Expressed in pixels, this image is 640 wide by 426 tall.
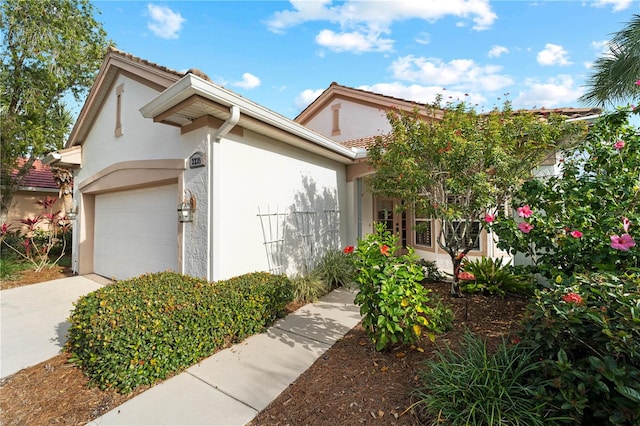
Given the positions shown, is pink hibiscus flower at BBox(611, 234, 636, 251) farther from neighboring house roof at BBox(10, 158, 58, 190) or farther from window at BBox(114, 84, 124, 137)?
neighboring house roof at BBox(10, 158, 58, 190)

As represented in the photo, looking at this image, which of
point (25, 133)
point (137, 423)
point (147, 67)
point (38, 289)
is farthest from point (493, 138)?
point (25, 133)

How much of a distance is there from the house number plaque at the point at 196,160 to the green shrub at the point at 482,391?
15.1ft

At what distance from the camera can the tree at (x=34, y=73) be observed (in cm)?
997

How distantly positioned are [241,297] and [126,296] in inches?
60.8

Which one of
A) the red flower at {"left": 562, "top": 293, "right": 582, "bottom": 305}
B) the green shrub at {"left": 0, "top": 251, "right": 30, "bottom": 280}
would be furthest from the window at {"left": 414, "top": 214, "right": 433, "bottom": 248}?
the green shrub at {"left": 0, "top": 251, "right": 30, "bottom": 280}

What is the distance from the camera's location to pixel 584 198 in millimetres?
3496

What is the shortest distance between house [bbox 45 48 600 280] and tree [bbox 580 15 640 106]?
4.78 meters

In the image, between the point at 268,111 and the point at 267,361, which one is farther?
the point at 268,111

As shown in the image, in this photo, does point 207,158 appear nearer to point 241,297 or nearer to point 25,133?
point 241,297

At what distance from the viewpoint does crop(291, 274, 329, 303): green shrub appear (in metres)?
5.72

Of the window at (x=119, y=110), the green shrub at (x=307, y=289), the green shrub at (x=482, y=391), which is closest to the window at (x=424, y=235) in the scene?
the green shrub at (x=307, y=289)

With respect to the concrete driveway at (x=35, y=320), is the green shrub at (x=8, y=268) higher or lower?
higher

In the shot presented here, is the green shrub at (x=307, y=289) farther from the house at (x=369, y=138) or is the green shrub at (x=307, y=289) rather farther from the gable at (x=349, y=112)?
the gable at (x=349, y=112)

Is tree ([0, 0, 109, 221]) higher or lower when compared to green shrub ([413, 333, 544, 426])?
higher
